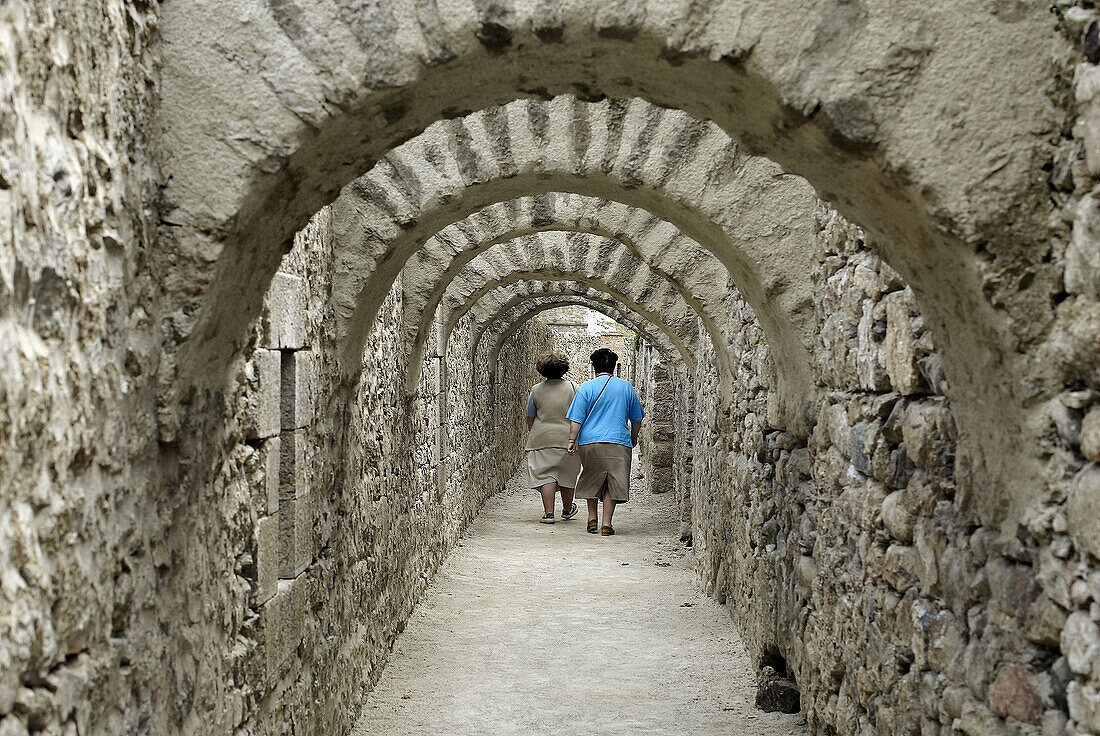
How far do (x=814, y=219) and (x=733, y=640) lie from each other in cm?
251

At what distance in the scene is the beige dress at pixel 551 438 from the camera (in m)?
9.62

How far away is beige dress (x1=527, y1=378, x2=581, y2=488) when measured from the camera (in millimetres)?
9617

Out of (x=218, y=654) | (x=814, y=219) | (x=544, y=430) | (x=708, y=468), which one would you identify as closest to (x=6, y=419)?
(x=218, y=654)

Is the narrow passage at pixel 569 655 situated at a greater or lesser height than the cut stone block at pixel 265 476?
lesser

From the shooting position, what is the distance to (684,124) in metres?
3.74

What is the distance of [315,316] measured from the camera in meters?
3.51

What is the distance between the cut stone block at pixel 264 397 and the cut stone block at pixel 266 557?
27cm

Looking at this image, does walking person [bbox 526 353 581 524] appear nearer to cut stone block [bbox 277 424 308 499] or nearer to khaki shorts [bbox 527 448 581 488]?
khaki shorts [bbox 527 448 581 488]

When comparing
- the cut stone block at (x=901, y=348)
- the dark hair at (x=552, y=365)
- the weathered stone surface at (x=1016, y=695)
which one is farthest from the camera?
the dark hair at (x=552, y=365)

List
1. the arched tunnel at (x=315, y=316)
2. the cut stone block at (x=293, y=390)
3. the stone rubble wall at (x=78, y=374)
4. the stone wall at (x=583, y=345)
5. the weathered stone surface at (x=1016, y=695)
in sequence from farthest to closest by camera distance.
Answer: the stone wall at (x=583, y=345), the cut stone block at (x=293, y=390), the weathered stone surface at (x=1016, y=695), the arched tunnel at (x=315, y=316), the stone rubble wall at (x=78, y=374)

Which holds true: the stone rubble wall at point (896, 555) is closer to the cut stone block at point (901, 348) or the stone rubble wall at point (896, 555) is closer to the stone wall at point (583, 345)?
the cut stone block at point (901, 348)

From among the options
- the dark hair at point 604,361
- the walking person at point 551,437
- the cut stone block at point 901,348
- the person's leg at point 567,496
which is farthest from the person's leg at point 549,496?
the cut stone block at point 901,348

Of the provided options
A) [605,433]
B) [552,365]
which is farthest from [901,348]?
[552,365]

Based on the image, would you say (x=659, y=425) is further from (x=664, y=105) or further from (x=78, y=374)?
(x=78, y=374)
